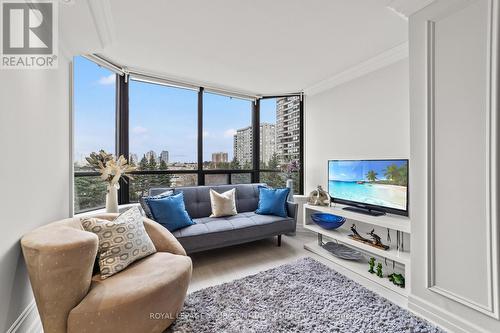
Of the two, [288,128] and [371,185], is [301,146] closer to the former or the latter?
[288,128]

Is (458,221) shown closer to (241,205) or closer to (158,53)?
(241,205)

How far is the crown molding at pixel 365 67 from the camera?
2.41 meters

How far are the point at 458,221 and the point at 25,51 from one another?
126 inches

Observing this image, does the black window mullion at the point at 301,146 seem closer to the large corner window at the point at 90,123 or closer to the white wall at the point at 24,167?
the large corner window at the point at 90,123

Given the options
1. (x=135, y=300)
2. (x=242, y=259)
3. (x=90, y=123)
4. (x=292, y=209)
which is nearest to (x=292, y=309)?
(x=242, y=259)

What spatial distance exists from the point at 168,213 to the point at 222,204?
31.8 inches

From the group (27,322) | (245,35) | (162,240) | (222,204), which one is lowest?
(27,322)

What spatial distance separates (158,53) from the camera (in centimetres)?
254

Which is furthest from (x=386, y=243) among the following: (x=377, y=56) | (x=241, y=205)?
(x=377, y=56)

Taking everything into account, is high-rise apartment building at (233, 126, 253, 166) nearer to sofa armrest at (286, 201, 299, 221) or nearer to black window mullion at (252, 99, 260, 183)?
black window mullion at (252, 99, 260, 183)

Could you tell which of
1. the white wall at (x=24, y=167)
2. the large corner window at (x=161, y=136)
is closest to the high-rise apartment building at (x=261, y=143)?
the large corner window at (x=161, y=136)

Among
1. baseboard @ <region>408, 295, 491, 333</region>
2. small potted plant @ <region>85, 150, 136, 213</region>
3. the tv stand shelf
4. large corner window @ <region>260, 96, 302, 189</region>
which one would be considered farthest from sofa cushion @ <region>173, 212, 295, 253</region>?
baseboard @ <region>408, 295, 491, 333</region>

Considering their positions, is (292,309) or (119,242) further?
(292,309)

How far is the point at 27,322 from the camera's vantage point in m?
1.36
